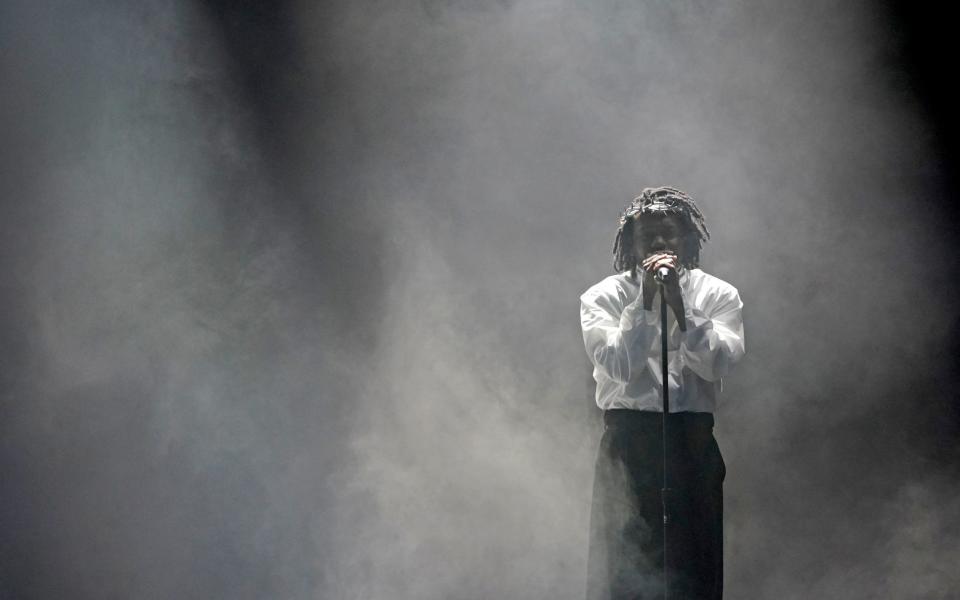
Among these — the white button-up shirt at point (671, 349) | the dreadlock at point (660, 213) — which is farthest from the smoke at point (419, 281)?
the white button-up shirt at point (671, 349)

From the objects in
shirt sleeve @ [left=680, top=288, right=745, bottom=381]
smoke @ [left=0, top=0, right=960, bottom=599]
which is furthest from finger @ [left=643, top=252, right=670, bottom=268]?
smoke @ [left=0, top=0, right=960, bottom=599]

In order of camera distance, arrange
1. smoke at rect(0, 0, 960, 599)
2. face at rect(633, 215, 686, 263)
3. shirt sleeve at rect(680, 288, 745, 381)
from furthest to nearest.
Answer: smoke at rect(0, 0, 960, 599) < face at rect(633, 215, 686, 263) < shirt sleeve at rect(680, 288, 745, 381)

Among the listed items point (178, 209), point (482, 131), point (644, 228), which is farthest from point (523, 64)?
point (178, 209)

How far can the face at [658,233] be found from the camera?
2498 millimetres

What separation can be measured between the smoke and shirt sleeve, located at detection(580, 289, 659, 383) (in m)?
0.85

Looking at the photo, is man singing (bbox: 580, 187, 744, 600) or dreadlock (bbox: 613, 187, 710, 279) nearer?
man singing (bbox: 580, 187, 744, 600)

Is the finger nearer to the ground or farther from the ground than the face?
nearer to the ground

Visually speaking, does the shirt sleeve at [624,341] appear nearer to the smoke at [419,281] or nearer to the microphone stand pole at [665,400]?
the microphone stand pole at [665,400]

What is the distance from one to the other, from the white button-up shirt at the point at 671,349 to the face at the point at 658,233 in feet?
0.31

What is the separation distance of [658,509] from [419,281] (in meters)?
1.35

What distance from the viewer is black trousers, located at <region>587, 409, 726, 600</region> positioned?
2.30 meters

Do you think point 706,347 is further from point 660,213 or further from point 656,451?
point 660,213

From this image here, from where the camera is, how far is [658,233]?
8.21 ft

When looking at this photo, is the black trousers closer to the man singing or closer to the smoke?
the man singing
